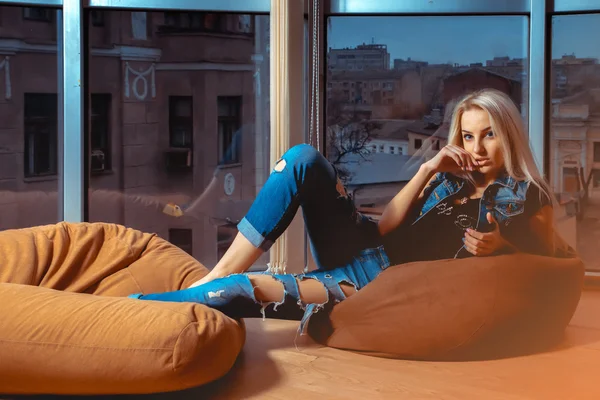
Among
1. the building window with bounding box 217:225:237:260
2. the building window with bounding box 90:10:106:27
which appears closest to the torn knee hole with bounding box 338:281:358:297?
the building window with bounding box 217:225:237:260

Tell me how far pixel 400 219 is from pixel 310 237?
310 millimetres

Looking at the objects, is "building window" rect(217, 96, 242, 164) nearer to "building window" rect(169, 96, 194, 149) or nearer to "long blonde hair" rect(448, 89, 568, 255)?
"building window" rect(169, 96, 194, 149)

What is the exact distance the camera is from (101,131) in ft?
13.1

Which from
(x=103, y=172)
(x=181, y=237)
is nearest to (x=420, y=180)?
(x=181, y=237)

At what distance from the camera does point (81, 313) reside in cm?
196

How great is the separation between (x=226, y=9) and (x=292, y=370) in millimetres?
1718

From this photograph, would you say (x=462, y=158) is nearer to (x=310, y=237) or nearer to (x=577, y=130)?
(x=310, y=237)

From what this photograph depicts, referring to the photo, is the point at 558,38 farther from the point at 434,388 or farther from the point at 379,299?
the point at 434,388

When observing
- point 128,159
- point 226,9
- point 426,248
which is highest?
point 226,9

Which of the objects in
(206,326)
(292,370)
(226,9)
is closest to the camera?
(206,326)

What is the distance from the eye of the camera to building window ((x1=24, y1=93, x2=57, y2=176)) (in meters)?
4.11

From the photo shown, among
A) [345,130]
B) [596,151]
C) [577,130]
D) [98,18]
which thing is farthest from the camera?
[98,18]

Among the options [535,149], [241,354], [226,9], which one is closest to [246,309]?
[241,354]

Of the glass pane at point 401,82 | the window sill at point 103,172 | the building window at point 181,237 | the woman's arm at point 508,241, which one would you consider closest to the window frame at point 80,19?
the glass pane at point 401,82
